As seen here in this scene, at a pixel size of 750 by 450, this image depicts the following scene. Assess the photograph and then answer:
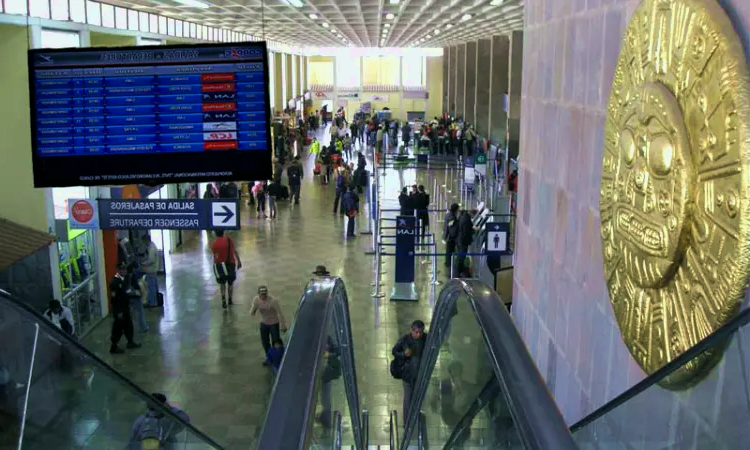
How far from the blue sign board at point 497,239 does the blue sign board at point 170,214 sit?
3.98 meters

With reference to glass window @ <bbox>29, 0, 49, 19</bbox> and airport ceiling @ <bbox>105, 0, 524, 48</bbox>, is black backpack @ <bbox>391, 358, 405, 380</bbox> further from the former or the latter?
glass window @ <bbox>29, 0, 49, 19</bbox>

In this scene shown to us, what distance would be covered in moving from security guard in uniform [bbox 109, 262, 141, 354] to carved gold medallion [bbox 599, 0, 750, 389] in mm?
8697

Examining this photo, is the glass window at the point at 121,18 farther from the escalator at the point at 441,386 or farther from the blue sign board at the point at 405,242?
the escalator at the point at 441,386

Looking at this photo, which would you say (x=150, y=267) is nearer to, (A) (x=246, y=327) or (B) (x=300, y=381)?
(A) (x=246, y=327)

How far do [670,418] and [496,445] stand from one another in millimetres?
1104

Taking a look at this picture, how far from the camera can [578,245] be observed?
5.82 meters

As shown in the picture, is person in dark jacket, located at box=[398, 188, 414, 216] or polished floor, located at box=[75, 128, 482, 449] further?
person in dark jacket, located at box=[398, 188, 414, 216]

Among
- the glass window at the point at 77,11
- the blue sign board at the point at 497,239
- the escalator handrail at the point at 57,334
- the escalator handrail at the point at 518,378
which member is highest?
the glass window at the point at 77,11

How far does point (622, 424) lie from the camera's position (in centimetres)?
416

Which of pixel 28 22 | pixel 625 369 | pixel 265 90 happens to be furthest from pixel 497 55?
pixel 625 369

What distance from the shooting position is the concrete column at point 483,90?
1553 inches

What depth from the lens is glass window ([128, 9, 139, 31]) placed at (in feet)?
51.3

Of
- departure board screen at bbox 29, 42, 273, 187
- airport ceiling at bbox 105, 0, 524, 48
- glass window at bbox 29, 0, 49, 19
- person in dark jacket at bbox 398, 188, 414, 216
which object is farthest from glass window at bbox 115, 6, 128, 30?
departure board screen at bbox 29, 42, 273, 187

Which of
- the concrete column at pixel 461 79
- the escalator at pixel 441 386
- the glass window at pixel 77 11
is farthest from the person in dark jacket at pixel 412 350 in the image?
the concrete column at pixel 461 79
